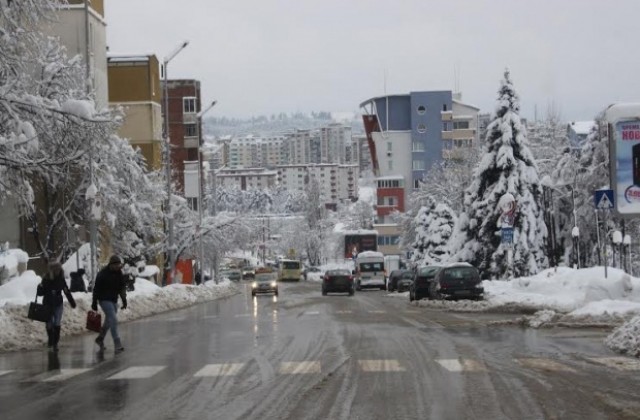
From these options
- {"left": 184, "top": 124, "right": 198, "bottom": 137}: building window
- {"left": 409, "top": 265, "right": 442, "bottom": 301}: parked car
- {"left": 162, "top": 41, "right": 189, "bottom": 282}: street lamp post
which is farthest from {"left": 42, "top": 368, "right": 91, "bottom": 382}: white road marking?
{"left": 184, "top": 124, "right": 198, "bottom": 137}: building window

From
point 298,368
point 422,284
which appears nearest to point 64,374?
point 298,368

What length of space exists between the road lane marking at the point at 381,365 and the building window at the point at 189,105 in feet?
300

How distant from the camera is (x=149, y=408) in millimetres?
10328

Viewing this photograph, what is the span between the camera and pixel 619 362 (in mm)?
13727

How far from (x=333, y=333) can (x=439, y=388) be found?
917cm

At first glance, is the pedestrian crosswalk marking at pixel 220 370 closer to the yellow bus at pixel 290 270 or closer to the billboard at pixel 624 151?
the billboard at pixel 624 151

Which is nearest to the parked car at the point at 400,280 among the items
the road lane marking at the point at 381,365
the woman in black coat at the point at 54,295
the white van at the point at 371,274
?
the white van at the point at 371,274

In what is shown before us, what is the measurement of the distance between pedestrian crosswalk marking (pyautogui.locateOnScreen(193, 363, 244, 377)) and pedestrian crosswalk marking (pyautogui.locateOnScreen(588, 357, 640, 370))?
5.28 meters

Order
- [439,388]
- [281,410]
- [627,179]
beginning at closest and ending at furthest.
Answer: [281,410] < [439,388] < [627,179]

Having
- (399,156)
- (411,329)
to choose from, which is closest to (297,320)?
(411,329)

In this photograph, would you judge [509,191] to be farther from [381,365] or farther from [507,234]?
[381,365]

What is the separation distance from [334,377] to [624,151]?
17.5 m

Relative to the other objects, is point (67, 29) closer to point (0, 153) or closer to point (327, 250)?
point (0, 153)

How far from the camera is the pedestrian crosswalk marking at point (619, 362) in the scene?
13.1m
